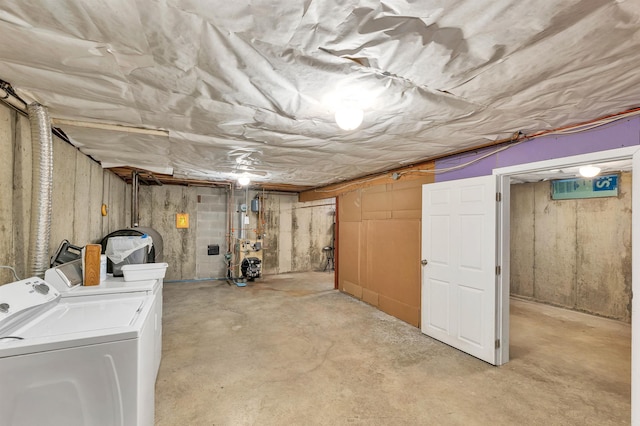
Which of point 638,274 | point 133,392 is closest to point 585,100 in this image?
point 638,274

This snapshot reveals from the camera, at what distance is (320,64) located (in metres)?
1.53

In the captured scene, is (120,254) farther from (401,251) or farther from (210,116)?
(401,251)

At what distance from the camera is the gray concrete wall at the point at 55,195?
197cm

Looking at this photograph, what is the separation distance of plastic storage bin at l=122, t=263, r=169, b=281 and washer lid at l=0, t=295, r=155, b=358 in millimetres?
461

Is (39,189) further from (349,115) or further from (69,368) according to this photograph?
(349,115)

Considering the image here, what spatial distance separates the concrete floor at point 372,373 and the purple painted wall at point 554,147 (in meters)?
2.04

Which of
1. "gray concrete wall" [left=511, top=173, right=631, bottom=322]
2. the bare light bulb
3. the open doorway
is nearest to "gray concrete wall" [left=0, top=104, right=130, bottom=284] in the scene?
the bare light bulb

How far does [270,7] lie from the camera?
3.65ft

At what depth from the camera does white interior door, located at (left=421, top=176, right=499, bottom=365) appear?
3.01m

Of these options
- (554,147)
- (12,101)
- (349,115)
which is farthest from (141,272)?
(554,147)

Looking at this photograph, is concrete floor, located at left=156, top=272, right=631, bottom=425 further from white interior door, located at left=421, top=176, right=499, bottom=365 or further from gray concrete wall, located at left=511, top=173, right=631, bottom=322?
gray concrete wall, located at left=511, top=173, right=631, bottom=322

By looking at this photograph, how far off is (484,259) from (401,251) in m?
1.42

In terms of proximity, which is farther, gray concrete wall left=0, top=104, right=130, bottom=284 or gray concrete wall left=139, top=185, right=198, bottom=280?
gray concrete wall left=139, top=185, right=198, bottom=280

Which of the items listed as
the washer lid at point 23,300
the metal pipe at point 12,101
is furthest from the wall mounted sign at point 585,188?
the metal pipe at point 12,101
